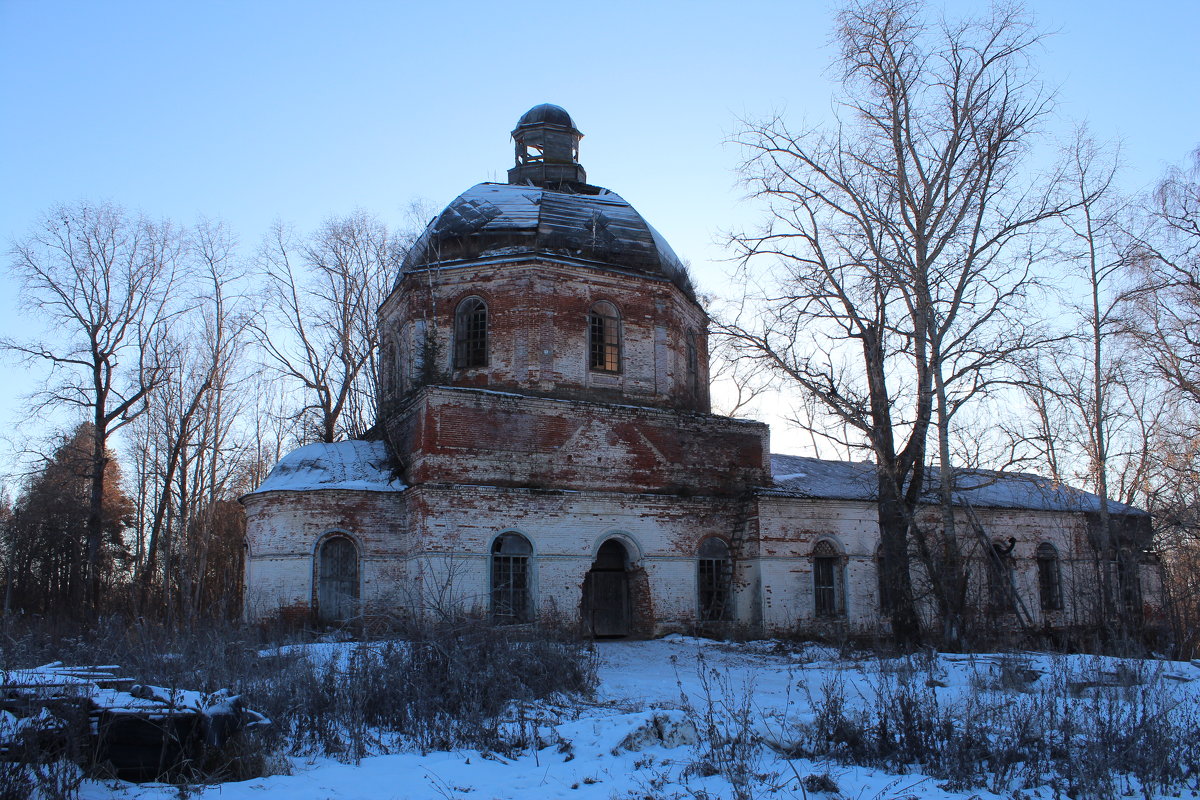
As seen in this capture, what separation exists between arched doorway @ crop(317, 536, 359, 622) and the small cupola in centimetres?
1043

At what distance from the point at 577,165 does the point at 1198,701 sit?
1760 centimetres

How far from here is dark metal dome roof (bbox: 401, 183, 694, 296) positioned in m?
17.9

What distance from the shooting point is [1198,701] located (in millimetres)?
8438

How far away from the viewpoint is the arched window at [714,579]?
1738 cm

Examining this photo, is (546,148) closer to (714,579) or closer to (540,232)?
(540,232)

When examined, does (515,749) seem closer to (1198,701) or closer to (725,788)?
(725,788)

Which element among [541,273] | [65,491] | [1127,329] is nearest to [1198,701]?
[1127,329]

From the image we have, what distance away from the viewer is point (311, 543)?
15656 mm

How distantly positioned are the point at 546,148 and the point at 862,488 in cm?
1166

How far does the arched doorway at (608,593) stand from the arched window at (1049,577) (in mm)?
12766

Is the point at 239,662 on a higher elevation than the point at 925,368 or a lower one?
→ lower

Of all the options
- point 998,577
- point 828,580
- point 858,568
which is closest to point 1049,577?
point 998,577

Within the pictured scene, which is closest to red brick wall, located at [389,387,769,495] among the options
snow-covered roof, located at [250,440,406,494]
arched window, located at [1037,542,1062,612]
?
snow-covered roof, located at [250,440,406,494]

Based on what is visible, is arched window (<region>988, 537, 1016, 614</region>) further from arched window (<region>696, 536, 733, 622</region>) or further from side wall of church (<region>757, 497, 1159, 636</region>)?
arched window (<region>696, 536, 733, 622</region>)
